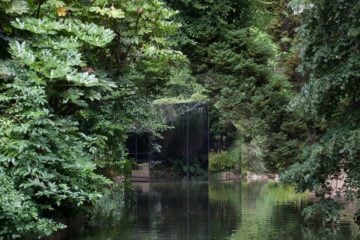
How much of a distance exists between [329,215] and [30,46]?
17.6 ft

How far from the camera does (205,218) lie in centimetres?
1105

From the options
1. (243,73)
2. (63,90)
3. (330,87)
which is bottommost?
(63,90)

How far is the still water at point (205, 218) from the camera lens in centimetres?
917

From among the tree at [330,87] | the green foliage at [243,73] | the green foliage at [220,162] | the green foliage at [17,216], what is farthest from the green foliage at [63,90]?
the green foliage at [220,162]

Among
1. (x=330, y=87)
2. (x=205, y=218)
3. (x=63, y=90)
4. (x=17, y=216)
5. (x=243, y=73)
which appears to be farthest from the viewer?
(x=243, y=73)

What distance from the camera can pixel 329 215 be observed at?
364 inches

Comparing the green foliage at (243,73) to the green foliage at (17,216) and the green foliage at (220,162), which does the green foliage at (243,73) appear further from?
the green foliage at (17,216)

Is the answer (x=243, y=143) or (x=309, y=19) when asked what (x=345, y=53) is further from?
(x=243, y=143)

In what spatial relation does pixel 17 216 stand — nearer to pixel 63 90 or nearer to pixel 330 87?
pixel 63 90

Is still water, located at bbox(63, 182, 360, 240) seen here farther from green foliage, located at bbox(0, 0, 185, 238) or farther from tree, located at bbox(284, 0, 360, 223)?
green foliage, located at bbox(0, 0, 185, 238)

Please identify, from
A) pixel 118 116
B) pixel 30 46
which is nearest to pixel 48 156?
pixel 30 46

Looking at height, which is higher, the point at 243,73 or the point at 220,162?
the point at 243,73

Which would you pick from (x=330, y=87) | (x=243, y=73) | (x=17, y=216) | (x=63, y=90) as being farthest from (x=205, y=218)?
(x=243, y=73)

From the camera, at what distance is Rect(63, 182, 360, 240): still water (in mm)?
9172
